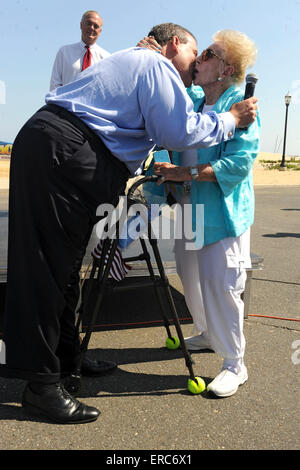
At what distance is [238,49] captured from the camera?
254 cm

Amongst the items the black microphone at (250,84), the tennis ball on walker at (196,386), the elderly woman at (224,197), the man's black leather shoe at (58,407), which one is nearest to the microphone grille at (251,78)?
the black microphone at (250,84)

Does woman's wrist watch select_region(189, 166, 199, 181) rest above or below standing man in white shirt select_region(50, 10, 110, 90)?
below

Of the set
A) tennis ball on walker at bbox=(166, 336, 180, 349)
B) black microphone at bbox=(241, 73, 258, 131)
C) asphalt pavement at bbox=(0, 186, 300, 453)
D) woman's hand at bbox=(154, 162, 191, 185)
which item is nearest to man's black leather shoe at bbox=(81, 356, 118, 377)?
asphalt pavement at bbox=(0, 186, 300, 453)

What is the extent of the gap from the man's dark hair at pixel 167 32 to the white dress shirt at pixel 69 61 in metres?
2.33

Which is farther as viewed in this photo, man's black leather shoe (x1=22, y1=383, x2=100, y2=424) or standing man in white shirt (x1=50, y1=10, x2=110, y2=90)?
standing man in white shirt (x1=50, y1=10, x2=110, y2=90)

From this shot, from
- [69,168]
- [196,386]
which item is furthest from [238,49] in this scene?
[196,386]

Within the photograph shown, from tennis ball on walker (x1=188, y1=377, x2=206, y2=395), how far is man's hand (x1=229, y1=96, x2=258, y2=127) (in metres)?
1.37

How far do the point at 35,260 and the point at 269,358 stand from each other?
1699 mm

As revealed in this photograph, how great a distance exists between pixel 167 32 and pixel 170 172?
702 millimetres

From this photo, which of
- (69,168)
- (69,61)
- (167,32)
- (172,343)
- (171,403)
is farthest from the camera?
(69,61)

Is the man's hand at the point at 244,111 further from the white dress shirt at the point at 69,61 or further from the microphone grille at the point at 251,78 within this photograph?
the white dress shirt at the point at 69,61

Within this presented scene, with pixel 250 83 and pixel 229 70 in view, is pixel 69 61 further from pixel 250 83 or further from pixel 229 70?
pixel 250 83

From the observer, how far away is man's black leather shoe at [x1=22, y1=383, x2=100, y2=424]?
232cm

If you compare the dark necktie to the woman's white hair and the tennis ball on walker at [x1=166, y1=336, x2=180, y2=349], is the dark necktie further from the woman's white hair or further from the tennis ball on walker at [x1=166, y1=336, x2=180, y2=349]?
the tennis ball on walker at [x1=166, y1=336, x2=180, y2=349]
